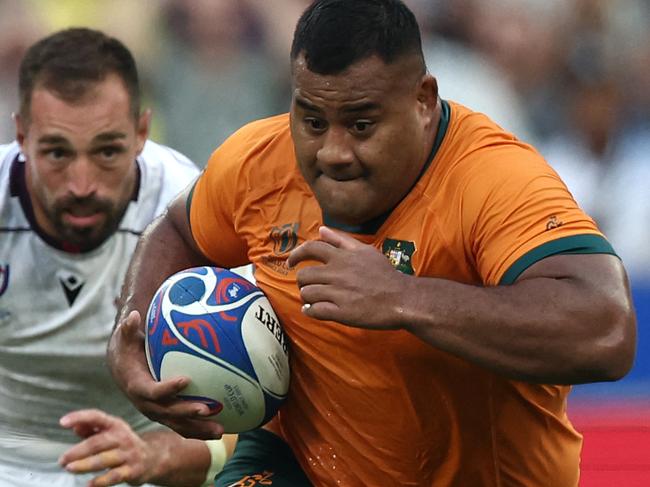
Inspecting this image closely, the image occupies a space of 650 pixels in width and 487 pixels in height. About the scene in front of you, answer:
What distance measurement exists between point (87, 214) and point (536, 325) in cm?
233

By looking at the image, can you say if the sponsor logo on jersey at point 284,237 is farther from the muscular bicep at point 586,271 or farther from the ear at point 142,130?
the ear at point 142,130

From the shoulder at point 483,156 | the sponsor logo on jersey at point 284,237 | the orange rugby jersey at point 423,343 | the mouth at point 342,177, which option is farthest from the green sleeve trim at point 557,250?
the sponsor logo on jersey at point 284,237

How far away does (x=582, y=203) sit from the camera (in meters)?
7.68

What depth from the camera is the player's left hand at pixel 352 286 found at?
9.41 feet

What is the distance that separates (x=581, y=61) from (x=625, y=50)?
0.30 meters

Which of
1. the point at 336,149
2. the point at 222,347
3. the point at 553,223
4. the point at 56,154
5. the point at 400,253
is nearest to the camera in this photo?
the point at 553,223

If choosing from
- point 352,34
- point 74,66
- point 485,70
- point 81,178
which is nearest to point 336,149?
point 352,34

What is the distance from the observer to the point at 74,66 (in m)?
4.77

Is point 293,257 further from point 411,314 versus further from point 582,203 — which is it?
point 582,203

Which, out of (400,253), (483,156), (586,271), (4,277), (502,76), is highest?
(483,156)

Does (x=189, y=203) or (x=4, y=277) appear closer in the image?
(x=189, y=203)

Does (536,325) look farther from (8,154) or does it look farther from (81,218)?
(8,154)

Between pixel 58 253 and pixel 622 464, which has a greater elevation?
pixel 58 253

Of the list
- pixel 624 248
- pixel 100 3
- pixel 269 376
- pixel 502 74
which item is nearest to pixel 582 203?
pixel 624 248
